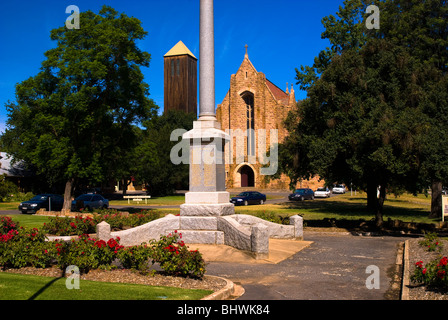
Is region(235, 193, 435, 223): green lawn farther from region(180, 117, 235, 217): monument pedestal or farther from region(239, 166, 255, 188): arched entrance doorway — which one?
region(239, 166, 255, 188): arched entrance doorway

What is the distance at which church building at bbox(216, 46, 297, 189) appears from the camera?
6556 centimetres

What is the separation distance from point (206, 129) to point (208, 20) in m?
3.73

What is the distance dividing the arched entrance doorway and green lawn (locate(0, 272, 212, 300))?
59789 mm

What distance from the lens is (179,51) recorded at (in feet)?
307

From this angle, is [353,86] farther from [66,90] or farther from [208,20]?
[66,90]

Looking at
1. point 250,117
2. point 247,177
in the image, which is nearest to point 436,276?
point 247,177

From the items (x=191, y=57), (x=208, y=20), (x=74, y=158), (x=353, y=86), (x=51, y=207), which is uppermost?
(x=191, y=57)

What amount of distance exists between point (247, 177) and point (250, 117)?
9960 mm

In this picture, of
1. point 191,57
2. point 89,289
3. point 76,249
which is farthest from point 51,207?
point 191,57

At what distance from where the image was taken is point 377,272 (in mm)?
9859

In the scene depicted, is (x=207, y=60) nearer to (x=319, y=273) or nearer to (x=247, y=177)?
(x=319, y=273)

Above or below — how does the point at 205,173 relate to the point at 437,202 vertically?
above
